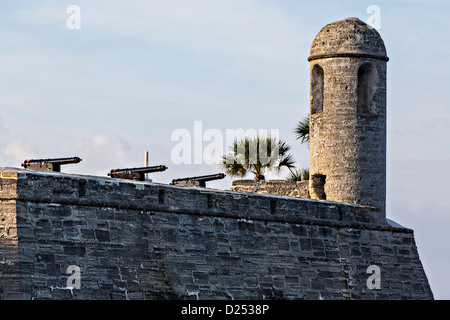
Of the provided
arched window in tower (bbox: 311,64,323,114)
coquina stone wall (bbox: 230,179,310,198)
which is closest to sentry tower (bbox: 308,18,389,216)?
arched window in tower (bbox: 311,64,323,114)

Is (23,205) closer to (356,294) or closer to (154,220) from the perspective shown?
(154,220)

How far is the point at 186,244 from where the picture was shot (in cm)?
1956

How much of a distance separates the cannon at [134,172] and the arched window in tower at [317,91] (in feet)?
14.6

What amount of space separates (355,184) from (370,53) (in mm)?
2857

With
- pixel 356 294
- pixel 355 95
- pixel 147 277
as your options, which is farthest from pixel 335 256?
pixel 147 277

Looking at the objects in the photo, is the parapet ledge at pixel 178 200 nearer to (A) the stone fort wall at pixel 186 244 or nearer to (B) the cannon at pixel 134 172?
(A) the stone fort wall at pixel 186 244

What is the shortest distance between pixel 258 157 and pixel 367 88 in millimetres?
7631

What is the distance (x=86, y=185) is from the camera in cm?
1833

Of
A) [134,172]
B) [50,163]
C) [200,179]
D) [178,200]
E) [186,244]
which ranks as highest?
[200,179]

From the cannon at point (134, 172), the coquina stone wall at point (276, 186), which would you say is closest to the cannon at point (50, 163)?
the cannon at point (134, 172)

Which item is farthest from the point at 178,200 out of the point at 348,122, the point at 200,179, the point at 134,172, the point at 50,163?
the point at 348,122

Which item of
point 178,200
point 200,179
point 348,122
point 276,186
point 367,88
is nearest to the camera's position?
point 178,200

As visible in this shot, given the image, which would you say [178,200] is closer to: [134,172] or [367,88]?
[134,172]

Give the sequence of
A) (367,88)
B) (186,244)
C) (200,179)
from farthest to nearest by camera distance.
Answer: (367,88) < (200,179) < (186,244)
